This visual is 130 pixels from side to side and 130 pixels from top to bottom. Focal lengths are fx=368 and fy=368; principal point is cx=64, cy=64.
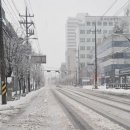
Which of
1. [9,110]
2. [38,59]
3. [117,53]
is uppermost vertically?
[117,53]

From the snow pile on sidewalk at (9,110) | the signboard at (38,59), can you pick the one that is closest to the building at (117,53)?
the signboard at (38,59)

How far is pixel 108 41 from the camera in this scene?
117250 millimetres

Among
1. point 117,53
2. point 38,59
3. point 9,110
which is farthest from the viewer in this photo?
point 117,53

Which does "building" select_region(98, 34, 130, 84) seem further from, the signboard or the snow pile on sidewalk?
the snow pile on sidewalk

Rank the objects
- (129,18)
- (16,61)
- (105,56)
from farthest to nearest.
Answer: (129,18) < (105,56) < (16,61)

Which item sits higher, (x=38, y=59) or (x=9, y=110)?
(x=38, y=59)

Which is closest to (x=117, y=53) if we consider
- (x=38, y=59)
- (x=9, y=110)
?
(x=38, y=59)

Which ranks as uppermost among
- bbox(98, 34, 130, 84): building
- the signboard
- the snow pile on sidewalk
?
bbox(98, 34, 130, 84): building

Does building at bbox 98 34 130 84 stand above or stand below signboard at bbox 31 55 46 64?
above

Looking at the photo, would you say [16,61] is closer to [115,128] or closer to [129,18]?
[115,128]

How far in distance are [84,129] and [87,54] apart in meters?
175

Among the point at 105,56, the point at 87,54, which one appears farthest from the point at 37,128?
the point at 87,54

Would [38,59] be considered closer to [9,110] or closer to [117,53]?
[117,53]

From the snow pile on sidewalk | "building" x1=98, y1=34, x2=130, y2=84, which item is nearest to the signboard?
"building" x1=98, y1=34, x2=130, y2=84
